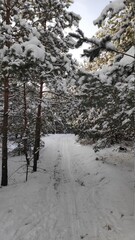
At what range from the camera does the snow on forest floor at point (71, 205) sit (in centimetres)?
847

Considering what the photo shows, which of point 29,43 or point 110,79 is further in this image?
point 29,43

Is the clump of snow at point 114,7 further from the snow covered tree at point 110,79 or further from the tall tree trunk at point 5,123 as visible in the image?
the tall tree trunk at point 5,123

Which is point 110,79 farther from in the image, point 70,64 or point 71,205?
point 70,64

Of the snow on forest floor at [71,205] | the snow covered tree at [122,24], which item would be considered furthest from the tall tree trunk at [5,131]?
the snow covered tree at [122,24]

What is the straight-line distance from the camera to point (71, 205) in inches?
429

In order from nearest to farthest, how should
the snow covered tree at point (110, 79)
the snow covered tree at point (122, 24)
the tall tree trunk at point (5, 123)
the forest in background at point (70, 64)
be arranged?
1. the snow covered tree at point (110, 79)
2. the forest in background at point (70, 64)
3. the snow covered tree at point (122, 24)
4. the tall tree trunk at point (5, 123)

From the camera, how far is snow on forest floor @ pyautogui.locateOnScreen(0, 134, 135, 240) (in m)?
8.47

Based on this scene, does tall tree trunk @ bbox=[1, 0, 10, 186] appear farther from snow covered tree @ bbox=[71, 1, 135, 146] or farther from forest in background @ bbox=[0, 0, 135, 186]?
snow covered tree @ bbox=[71, 1, 135, 146]

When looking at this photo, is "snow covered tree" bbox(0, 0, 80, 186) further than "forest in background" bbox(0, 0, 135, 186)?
Yes

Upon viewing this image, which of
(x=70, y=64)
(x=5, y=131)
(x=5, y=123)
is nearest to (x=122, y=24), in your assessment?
(x=70, y=64)

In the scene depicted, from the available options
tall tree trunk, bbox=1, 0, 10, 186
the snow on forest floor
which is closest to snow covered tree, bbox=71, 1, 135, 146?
the snow on forest floor

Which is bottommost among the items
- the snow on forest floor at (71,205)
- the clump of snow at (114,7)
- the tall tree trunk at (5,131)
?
the snow on forest floor at (71,205)

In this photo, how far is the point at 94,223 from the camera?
30.0ft

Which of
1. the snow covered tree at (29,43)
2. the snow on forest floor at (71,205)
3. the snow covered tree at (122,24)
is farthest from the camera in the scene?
the snow covered tree at (29,43)
